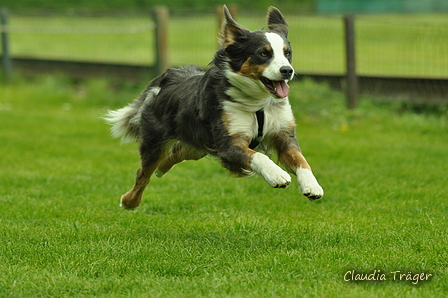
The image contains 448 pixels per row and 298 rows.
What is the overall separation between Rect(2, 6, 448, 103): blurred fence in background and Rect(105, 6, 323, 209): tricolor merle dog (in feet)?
20.5

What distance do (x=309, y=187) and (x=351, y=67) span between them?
6897 millimetres

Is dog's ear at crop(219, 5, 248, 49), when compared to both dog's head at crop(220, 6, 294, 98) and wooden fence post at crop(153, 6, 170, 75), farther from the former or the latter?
wooden fence post at crop(153, 6, 170, 75)

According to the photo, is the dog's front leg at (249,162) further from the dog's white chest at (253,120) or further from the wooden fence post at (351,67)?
the wooden fence post at (351,67)

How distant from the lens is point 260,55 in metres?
4.95

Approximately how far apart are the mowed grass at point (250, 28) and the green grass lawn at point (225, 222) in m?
1.78

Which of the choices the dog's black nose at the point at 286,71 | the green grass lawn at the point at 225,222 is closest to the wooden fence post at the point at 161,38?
the green grass lawn at the point at 225,222

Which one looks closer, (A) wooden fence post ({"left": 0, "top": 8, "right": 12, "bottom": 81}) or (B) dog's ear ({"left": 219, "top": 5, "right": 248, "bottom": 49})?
(B) dog's ear ({"left": 219, "top": 5, "right": 248, "bottom": 49})

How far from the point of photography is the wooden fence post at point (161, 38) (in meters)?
12.8

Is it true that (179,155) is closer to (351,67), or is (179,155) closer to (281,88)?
(281,88)

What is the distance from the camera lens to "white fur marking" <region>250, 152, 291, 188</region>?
4.54m

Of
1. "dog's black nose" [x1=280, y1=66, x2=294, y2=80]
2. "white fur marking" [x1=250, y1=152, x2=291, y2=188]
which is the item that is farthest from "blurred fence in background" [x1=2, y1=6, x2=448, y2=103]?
"white fur marking" [x1=250, y1=152, x2=291, y2=188]

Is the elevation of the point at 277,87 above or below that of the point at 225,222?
above

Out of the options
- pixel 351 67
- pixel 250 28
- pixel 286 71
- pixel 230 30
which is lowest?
pixel 351 67

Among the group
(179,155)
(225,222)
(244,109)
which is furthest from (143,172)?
(244,109)
